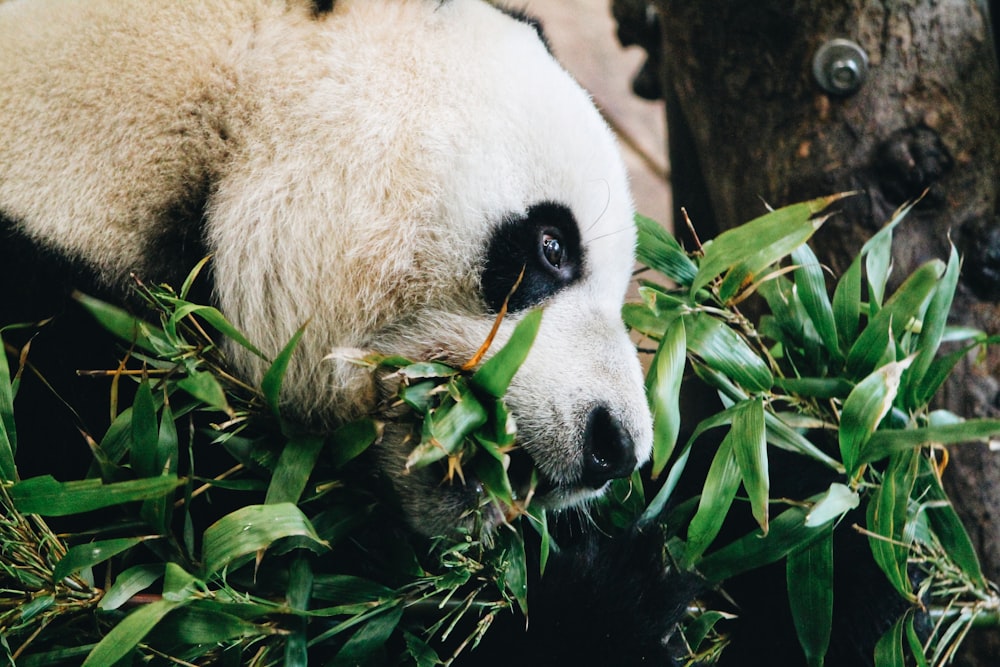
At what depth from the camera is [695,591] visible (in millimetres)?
1411

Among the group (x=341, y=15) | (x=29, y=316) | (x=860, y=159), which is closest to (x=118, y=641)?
(x=29, y=316)

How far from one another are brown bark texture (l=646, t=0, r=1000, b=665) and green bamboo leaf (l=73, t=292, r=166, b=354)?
1417mm

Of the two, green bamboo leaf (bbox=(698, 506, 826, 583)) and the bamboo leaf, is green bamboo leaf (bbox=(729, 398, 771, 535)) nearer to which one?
green bamboo leaf (bbox=(698, 506, 826, 583))


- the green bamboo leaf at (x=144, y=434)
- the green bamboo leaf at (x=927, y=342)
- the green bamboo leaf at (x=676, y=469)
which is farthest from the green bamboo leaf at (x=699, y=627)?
the green bamboo leaf at (x=144, y=434)

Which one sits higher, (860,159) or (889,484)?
(860,159)

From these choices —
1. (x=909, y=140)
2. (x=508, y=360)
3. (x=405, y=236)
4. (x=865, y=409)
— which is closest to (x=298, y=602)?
(x=508, y=360)

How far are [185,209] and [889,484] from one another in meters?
1.13

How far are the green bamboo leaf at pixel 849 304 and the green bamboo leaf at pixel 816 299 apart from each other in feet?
0.05

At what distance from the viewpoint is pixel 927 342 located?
1521 millimetres

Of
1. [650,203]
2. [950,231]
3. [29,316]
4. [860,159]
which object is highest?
[29,316]

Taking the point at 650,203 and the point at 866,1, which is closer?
the point at 866,1

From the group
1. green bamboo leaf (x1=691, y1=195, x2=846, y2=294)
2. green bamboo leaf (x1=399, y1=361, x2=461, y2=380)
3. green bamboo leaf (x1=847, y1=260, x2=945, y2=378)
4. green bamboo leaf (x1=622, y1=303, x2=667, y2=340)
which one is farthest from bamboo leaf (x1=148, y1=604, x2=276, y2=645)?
green bamboo leaf (x1=847, y1=260, x2=945, y2=378)

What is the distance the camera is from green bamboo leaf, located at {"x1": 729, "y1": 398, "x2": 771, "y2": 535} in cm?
127

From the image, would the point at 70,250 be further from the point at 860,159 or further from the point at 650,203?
the point at 650,203
